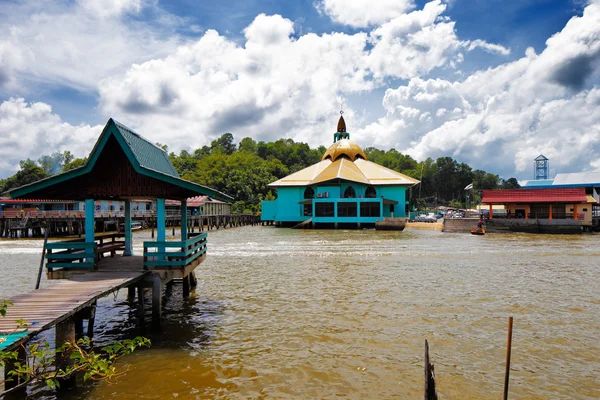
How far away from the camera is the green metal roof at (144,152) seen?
11484 mm

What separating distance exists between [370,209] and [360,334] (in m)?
46.9

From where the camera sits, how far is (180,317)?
12203 millimetres

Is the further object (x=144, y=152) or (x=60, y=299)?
(x=144, y=152)

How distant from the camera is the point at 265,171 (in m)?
90.6

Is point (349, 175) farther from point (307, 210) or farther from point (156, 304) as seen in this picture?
point (156, 304)

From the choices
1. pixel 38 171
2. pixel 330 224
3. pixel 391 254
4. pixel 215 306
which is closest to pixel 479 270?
pixel 391 254

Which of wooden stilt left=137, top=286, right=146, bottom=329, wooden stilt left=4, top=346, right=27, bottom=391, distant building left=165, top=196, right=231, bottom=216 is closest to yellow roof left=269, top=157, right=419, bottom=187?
distant building left=165, top=196, right=231, bottom=216

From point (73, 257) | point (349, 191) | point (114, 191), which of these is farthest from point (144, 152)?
point (349, 191)

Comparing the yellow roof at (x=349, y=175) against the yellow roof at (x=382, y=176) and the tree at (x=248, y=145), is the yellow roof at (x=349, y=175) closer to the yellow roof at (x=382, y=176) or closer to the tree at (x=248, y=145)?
the yellow roof at (x=382, y=176)

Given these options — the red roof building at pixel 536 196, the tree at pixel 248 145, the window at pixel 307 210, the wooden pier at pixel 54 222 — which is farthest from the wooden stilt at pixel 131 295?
the tree at pixel 248 145

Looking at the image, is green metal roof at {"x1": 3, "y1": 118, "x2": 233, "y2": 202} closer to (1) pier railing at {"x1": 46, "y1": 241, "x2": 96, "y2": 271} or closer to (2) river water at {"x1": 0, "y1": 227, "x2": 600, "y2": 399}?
(1) pier railing at {"x1": 46, "y1": 241, "x2": 96, "y2": 271}

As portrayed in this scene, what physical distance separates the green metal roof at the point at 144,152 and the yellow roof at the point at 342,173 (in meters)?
44.9

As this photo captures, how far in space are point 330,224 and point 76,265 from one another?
4911 cm

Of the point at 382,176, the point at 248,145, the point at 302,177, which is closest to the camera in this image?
the point at 382,176
